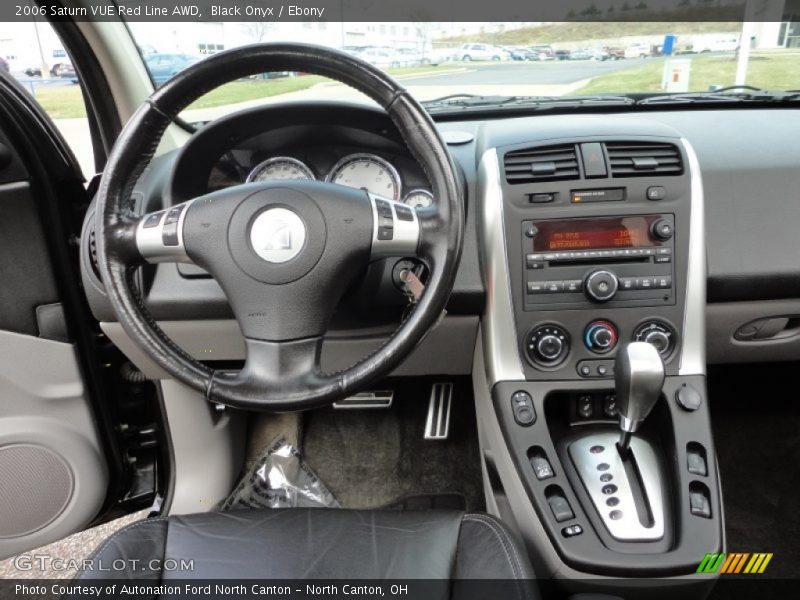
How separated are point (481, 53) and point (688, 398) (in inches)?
35.0

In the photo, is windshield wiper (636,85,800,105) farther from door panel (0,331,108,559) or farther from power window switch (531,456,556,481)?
door panel (0,331,108,559)

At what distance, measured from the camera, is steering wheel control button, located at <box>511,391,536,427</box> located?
1345 mm

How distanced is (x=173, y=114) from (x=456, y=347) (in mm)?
803

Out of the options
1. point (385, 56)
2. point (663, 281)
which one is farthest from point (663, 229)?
point (385, 56)

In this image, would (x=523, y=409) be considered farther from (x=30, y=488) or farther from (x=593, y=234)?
(x=30, y=488)

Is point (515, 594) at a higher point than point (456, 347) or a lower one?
lower

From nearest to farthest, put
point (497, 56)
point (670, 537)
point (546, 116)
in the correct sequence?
1. point (670, 537)
2. point (497, 56)
3. point (546, 116)

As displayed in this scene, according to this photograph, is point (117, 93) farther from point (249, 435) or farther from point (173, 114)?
point (249, 435)

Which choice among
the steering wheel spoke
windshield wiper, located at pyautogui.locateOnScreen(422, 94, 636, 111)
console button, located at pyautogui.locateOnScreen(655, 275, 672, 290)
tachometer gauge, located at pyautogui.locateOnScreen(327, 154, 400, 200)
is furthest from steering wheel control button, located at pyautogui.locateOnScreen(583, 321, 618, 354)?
the steering wheel spoke

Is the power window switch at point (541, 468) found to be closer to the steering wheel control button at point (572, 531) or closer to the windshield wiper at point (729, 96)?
the steering wheel control button at point (572, 531)

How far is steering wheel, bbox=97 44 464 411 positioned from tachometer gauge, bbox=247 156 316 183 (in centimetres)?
32

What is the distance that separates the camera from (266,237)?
105 cm

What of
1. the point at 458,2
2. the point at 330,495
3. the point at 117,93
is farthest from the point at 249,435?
the point at 458,2

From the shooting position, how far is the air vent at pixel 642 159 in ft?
4.40
